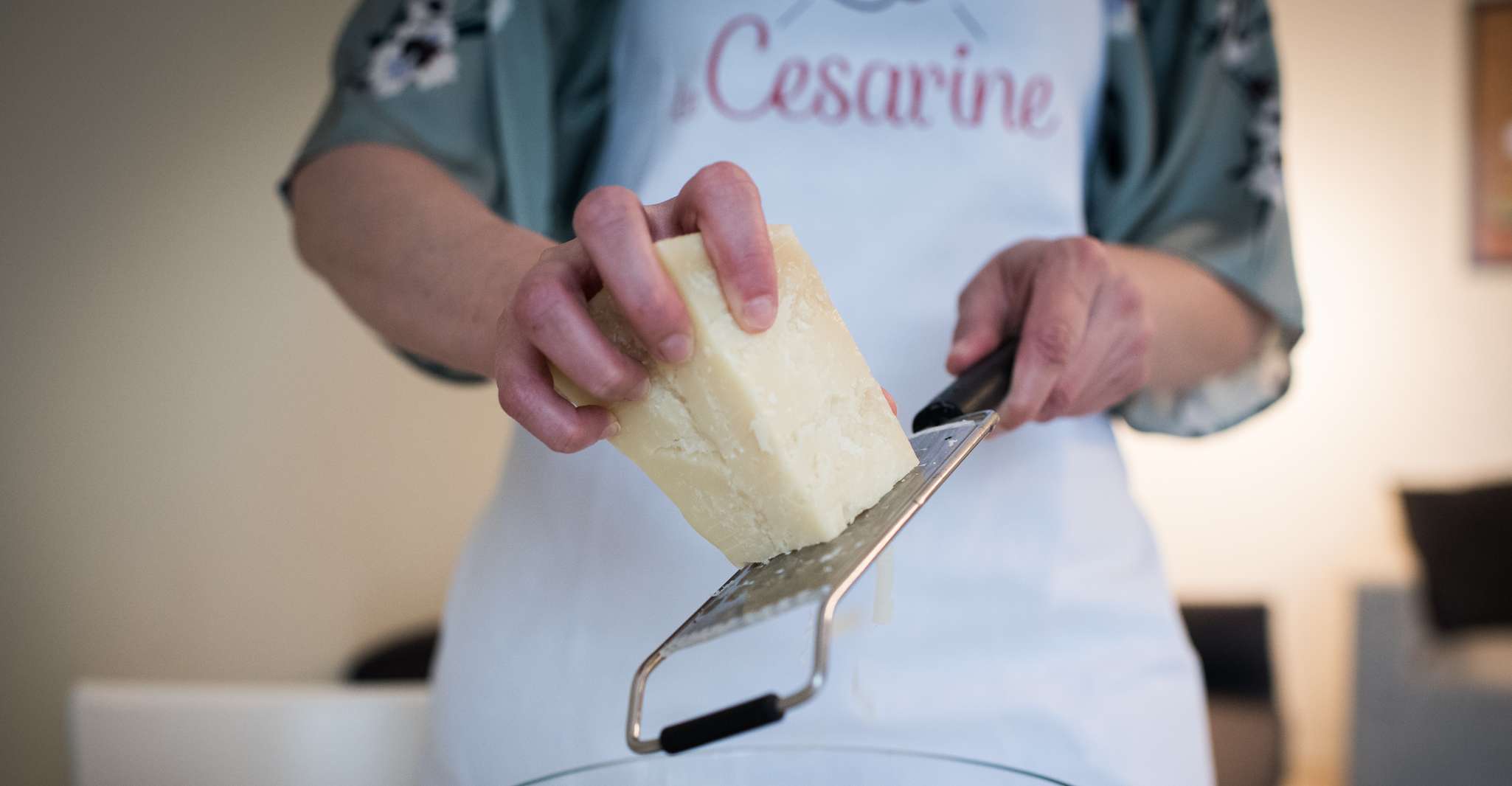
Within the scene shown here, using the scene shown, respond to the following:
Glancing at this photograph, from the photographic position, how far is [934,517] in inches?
24.5

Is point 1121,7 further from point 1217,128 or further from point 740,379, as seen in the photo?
point 740,379

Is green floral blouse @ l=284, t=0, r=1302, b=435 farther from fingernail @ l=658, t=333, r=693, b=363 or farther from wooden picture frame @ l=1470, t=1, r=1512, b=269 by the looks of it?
wooden picture frame @ l=1470, t=1, r=1512, b=269

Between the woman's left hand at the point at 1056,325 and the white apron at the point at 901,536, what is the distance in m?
0.08

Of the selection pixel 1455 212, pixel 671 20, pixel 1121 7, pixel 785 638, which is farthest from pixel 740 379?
pixel 1455 212

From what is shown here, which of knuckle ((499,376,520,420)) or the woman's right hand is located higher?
the woman's right hand

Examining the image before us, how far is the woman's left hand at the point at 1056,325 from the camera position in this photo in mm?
513

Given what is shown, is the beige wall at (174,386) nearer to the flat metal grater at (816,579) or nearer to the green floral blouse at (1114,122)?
the green floral blouse at (1114,122)

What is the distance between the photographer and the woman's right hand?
32cm

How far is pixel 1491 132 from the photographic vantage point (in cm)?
260

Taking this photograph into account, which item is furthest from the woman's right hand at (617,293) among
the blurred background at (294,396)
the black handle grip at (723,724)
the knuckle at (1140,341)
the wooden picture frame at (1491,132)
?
the wooden picture frame at (1491,132)

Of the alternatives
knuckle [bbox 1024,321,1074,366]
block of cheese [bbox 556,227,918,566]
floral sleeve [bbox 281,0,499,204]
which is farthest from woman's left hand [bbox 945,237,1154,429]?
floral sleeve [bbox 281,0,499,204]

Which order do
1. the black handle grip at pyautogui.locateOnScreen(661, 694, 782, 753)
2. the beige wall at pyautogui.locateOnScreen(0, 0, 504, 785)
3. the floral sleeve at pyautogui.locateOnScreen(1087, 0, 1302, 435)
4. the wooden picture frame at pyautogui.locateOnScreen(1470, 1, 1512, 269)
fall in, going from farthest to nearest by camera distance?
1. the wooden picture frame at pyautogui.locateOnScreen(1470, 1, 1512, 269)
2. the beige wall at pyautogui.locateOnScreen(0, 0, 504, 785)
3. the floral sleeve at pyautogui.locateOnScreen(1087, 0, 1302, 435)
4. the black handle grip at pyautogui.locateOnScreen(661, 694, 782, 753)

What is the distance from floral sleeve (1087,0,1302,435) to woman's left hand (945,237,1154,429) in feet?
0.57

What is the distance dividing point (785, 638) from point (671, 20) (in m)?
0.41
